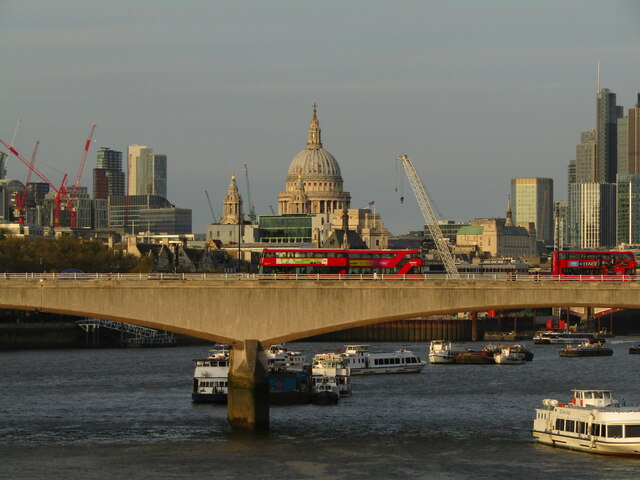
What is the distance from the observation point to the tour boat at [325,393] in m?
96.2

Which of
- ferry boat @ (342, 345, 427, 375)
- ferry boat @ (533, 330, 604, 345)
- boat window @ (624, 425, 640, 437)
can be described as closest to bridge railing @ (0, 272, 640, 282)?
boat window @ (624, 425, 640, 437)

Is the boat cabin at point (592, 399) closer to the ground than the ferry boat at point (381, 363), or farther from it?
farther from it

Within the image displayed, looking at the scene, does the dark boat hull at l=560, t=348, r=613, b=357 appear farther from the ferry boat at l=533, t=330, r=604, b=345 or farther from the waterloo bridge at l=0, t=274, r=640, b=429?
the waterloo bridge at l=0, t=274, r=640, b=429

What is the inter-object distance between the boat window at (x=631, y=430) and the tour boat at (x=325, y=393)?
26651 millimetres

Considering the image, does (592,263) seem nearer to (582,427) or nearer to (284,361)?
(284,361)

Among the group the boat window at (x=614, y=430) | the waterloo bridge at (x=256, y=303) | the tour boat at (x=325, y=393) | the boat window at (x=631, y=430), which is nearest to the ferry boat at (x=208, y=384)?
the tour boat at (x=325, y=393)

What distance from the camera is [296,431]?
8125cm

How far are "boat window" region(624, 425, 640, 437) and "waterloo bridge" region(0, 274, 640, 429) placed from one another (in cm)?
789

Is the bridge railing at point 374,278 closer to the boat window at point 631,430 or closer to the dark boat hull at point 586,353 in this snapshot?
the boat window at point 631,430

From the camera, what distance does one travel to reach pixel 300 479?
6762 cm

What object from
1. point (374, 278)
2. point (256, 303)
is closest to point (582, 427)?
point (374, 278)

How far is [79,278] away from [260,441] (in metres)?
14.1

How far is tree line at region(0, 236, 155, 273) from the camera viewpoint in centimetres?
17688

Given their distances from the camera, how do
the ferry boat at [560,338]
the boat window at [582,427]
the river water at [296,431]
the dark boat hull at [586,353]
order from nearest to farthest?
the river water at [296,431], the boat window at [582,427], the dark boat hull at [586,353], the ferry boat at [560,338]
